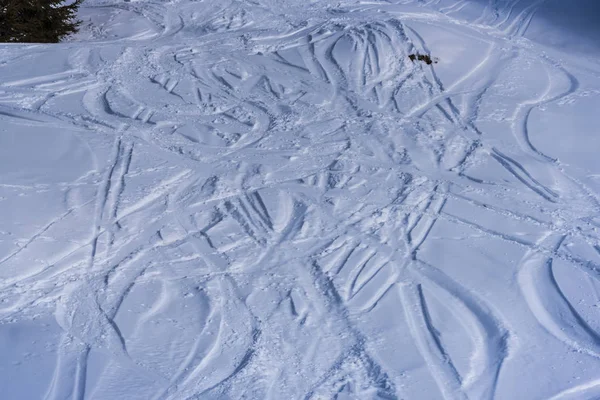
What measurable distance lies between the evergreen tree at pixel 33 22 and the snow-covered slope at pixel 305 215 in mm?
828

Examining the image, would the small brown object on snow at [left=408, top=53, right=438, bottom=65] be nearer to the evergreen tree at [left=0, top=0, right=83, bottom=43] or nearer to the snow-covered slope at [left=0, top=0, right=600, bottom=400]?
the snow-covered slope at [left=0, top=0, right=600, bottom=400]

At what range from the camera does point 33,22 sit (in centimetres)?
768

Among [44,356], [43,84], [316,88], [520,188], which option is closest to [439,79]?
[316,88]

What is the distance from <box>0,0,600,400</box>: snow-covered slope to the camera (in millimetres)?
3211

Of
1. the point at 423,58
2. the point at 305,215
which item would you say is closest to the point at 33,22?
the point at 423,58

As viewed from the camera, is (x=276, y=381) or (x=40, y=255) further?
(x=40, y=255)

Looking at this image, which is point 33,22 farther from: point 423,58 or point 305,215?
point 305,215

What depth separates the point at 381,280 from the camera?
3768mm

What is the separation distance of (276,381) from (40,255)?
5.52ft

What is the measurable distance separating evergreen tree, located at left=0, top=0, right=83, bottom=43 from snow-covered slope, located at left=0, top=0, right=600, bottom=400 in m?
0.83

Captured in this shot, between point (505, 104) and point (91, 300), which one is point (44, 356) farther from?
point (505, 104)

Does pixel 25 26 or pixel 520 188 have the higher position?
pixel 25 26

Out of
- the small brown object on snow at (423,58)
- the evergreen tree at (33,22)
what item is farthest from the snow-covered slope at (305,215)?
the evergreen tree at (33,22)

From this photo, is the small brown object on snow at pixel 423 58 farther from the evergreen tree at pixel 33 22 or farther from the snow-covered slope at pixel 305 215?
the evergreen tree at pixel 33 22
